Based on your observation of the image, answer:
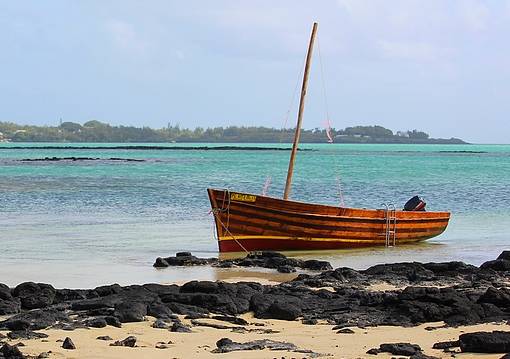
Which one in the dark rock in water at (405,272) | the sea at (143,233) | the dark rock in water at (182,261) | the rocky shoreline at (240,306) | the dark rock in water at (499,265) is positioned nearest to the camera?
the rocky shoreline at (240,306)

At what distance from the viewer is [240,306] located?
11281mm

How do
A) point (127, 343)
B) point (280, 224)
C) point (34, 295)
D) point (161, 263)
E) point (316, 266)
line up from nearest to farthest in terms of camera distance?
1. point (127, 343)
2. point (34, 295)
3. point (316, 266)
4. point (161, 263)
5. point (280, 224)

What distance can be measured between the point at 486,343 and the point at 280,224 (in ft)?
38.8

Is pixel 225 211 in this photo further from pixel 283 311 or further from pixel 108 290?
pixel 283 311

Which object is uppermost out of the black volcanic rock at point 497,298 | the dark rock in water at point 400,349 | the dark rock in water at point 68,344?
the black volcanic rock at point 497,298

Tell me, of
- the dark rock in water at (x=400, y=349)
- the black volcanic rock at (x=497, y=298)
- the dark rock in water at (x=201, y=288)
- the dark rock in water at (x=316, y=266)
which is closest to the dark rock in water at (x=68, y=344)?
the dark rock in water at (x=400, y=349)

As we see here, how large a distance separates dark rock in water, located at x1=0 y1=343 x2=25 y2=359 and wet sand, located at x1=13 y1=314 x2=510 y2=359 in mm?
333

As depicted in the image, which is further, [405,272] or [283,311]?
[405,272]

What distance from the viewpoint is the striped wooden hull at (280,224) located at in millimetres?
20000

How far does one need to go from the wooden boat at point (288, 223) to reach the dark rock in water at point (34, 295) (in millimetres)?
8102

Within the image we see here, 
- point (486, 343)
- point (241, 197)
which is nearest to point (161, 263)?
point (241, 197)

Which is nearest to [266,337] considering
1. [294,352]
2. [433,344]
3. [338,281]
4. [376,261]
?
[294,352]

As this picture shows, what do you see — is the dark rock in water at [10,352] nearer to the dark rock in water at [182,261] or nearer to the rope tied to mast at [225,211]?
the dark rock in water at [182,261]

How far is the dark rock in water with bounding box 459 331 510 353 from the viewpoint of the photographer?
27.4ft
